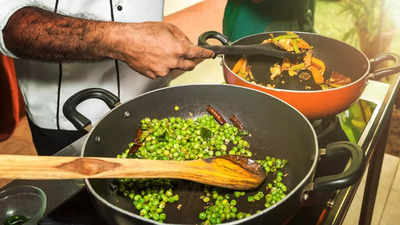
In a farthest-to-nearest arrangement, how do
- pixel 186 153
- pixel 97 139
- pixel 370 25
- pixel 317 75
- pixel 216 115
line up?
pixel 370 25, pixel 317 75, pixel 216 115, pixel 186 153, pixel 97 139

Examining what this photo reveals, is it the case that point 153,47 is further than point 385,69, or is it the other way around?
point 385,69

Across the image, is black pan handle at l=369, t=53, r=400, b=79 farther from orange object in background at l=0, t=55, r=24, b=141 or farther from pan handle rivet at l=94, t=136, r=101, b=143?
orange object in background at l=0, t=55, r=24, b=141

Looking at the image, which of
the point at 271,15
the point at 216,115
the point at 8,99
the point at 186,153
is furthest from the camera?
the point at 8,99

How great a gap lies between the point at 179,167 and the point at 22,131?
2.95 metres

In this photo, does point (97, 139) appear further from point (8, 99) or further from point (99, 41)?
point (8, 99)

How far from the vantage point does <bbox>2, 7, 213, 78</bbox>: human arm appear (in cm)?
107

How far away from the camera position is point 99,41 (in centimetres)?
108

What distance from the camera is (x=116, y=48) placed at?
1080mm

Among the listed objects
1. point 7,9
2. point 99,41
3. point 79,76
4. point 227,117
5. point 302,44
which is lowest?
point 227,117

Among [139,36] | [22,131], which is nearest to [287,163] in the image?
[139,36]

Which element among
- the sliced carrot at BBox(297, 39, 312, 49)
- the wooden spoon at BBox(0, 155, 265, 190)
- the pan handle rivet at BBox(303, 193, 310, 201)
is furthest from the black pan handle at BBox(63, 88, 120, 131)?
the sliced carrot at BBox(297, 39, 312, 49)

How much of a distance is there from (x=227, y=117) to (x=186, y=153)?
24 centimetres

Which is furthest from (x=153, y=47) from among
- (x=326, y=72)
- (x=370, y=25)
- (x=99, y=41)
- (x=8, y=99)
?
(x=370, y=25)

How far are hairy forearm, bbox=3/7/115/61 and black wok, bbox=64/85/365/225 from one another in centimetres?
15
